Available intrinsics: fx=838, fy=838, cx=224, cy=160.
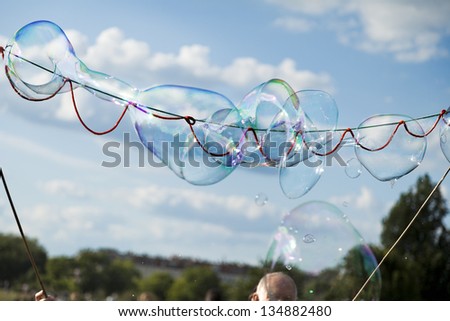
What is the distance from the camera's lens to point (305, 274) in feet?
30.8

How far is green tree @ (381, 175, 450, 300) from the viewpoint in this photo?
178 ft

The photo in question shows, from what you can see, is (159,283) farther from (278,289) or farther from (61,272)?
(278,289)

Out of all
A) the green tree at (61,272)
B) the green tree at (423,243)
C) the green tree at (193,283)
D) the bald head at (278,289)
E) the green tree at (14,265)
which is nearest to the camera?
the bald head at (278,289)

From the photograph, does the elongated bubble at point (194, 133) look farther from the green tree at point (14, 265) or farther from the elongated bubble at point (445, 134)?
the green tree at point (14, 265)

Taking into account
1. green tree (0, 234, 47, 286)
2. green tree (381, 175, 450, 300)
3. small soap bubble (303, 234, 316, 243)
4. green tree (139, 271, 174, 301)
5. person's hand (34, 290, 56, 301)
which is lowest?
green tree (139, 271, 174, 301)

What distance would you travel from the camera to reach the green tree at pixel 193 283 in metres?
96.5

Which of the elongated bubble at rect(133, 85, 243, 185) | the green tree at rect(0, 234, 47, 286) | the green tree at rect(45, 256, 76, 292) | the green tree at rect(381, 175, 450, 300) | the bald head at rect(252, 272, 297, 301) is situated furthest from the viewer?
the green tree at rect(45, 256, 76, 292)

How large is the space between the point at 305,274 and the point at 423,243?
161 ft

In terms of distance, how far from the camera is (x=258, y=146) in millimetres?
9633

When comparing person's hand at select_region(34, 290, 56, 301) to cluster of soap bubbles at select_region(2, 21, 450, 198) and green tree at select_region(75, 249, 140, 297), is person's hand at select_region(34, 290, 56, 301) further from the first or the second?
green tree at select_region(75, 249, 140, 297)

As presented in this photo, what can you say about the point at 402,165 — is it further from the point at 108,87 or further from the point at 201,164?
the point at 108,87

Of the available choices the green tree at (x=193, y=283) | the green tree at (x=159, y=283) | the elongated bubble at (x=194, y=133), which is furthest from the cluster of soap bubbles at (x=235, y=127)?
the green tree at (x=159, y=283)

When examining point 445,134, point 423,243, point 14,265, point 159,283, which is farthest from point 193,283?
point 445,134

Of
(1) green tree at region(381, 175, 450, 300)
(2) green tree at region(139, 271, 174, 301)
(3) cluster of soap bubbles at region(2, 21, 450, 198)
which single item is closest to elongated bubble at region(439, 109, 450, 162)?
(3) cluster of soap bubbles at region(2, 21, 450, 198)
